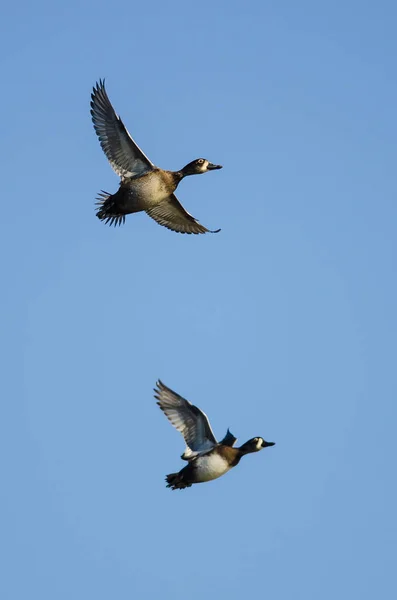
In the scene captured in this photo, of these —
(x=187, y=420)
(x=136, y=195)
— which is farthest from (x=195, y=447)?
(x=136, y=195)

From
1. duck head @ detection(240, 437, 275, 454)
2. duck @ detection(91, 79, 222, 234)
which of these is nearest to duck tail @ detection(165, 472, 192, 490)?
duck head @ detection(240, 437, 275, 454)

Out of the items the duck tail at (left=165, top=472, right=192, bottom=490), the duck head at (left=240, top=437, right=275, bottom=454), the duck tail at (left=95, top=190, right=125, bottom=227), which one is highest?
the duck tail at (left=95, top=190, right=125, bottom=227)

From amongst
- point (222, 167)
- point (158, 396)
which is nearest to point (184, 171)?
point (222, 167)

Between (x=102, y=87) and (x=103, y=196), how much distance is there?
5.73 feet

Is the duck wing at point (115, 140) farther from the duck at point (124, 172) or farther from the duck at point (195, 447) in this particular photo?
the duck at point (195, 447)

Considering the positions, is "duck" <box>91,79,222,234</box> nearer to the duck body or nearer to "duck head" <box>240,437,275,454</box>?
the duck body

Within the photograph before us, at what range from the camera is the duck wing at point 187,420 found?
20.7 m

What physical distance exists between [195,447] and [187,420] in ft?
1.35

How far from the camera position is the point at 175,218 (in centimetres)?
2467

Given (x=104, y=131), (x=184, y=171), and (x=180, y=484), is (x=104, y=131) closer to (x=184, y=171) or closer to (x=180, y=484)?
(x=184, y=171)

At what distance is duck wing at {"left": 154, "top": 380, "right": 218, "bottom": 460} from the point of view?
67.8ft

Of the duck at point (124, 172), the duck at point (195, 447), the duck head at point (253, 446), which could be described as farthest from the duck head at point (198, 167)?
the duck head at point (253, 446)

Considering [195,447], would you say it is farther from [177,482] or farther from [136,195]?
[136,195]

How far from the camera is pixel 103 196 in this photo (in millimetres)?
22828
